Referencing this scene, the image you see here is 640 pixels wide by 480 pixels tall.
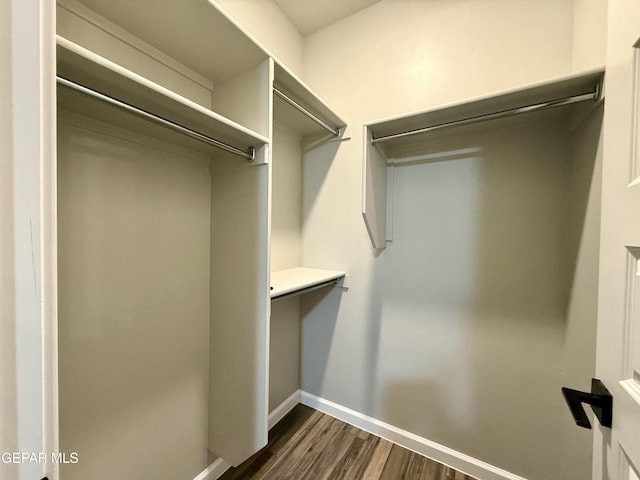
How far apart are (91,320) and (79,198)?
1.50 feet

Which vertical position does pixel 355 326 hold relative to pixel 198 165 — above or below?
below

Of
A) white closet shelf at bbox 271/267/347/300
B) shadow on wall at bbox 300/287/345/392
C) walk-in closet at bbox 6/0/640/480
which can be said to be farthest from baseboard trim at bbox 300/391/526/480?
white closet shelf at bbox 271/267/347/300

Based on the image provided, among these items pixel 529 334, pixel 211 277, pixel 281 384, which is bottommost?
pixel 281 384

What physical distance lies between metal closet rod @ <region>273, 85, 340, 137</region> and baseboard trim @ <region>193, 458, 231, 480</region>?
6.67 feet

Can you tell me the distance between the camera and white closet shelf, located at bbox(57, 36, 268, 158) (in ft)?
2.06

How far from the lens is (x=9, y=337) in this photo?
37 centimetres

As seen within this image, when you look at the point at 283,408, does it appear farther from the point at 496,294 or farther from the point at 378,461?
the point at 496,294

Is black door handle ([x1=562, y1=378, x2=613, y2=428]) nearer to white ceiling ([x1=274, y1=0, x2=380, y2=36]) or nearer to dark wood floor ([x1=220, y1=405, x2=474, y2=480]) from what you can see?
dark wood floor ([x1=220, y1=405, x2=474, y2=480])

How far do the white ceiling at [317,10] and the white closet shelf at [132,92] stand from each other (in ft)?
4.27

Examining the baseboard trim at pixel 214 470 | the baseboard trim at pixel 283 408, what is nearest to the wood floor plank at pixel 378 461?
the baseboard trim at pixel 283 408

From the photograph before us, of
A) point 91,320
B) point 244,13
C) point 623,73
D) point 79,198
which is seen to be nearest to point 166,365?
point 91,320

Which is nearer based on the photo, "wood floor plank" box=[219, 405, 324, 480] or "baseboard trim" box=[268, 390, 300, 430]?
"wood floor plank" box=[219, 405, 324, 480]

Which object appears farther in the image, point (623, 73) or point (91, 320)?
point (91, 320)

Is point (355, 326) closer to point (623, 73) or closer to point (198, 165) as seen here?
point (198, 165)
